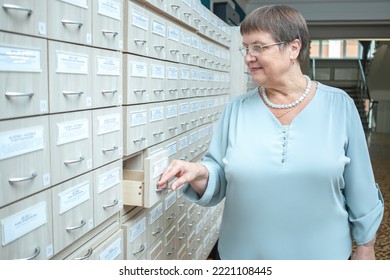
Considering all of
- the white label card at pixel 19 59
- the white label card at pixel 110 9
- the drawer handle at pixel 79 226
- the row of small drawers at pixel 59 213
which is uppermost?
the white label card at pixel 110 9

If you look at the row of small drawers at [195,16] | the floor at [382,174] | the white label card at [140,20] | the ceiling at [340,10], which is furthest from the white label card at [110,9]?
the ceiling at [340,10]

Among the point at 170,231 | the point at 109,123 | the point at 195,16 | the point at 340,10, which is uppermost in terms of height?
the point at 340,10

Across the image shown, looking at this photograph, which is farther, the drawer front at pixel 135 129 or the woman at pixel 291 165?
the drawer front at pixel 135 129

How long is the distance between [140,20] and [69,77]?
570 millimetres

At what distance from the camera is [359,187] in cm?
137

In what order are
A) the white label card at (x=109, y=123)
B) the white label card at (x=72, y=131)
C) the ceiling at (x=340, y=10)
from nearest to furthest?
1. the white label card at (x=72, y=131)
2. the white label card at (x=109, y=123)
3. the ceiling at (x=340, y=10)

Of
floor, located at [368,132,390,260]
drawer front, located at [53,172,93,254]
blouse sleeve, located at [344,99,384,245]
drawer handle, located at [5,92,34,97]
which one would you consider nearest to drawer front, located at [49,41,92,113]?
drawer handle, located at [5,92,34,97]

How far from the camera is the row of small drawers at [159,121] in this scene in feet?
5.48

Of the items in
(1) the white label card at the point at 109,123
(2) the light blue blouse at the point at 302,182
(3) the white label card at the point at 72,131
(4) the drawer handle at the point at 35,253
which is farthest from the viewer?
(1) the white label card at the point at 109,123

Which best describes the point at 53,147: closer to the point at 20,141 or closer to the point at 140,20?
the point at 20,141

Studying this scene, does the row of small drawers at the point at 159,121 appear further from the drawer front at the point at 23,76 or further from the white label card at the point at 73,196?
the drawer front at the point at 23,76

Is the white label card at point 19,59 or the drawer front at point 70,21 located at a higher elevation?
the drawer front at point 70,21

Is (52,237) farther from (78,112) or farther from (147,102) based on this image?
(147,102)

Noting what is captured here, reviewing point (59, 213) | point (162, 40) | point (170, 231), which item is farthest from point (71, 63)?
point (170, 231)
